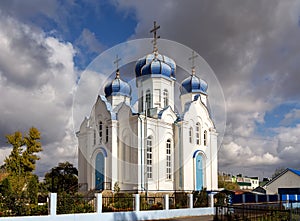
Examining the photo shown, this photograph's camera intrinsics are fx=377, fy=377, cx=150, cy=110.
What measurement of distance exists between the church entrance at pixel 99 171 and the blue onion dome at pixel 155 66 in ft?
23.1

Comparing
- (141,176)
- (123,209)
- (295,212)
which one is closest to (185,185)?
(141,176)

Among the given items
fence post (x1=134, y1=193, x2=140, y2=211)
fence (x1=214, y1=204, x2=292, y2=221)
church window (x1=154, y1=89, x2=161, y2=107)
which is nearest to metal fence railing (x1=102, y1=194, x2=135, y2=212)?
fence post (x1=134, y1=193, x2=140, y2=211)

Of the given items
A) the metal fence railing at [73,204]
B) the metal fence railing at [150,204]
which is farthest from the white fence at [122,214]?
the metal fence railing at [73,204]

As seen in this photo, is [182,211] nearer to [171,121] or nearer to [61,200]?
[61,200]

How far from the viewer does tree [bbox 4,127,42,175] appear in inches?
1094

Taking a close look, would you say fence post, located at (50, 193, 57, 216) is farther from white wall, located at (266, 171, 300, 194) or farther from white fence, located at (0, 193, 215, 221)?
white wall, located at (266, 171, 300, 194)

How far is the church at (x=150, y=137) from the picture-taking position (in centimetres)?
2470

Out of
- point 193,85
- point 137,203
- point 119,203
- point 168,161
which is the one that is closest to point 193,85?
point 193,85

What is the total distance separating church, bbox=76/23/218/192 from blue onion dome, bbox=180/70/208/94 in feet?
0.27

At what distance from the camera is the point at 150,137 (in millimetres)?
25344

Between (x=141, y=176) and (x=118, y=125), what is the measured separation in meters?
3.99

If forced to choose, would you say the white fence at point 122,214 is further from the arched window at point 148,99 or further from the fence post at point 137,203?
the arched window at point 148,99

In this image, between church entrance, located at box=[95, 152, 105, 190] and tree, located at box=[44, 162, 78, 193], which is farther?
tree, located at box=[44, 162, 78, 193]

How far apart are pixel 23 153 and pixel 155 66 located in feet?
38.9
